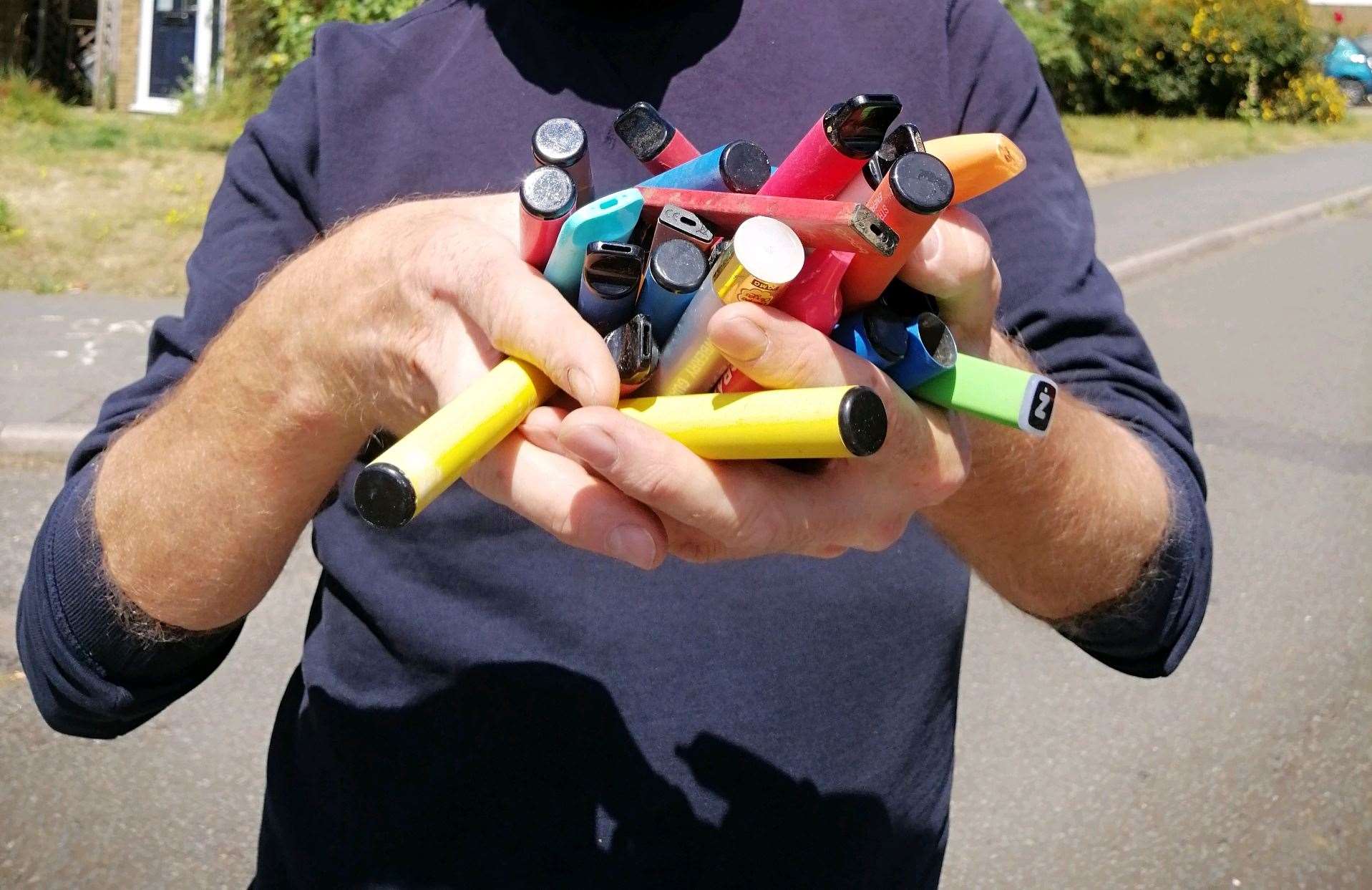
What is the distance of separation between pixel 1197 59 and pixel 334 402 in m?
20.1

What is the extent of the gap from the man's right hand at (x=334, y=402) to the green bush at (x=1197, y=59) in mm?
18257

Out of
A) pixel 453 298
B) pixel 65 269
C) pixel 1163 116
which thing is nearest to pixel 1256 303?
pixel 65 269

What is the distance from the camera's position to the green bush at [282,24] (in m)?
8.89

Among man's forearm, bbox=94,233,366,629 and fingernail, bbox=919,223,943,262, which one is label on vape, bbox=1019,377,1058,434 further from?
man's forearm, bbox=94,233,366,629

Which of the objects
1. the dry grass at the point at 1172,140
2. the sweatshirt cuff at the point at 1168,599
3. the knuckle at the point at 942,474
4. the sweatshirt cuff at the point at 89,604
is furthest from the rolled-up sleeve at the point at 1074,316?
the dry grass at the point at 1172,140

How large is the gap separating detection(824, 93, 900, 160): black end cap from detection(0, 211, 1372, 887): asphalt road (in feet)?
8.72

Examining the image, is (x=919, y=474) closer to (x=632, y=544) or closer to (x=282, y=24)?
(x=632, y=544)

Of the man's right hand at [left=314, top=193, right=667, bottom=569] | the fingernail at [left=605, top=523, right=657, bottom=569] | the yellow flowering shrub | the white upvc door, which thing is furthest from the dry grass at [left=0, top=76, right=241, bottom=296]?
the yellow flowering shrub

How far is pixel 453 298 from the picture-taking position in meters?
0.93

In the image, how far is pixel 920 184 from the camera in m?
0.78

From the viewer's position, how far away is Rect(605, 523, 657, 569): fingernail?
0.89 m

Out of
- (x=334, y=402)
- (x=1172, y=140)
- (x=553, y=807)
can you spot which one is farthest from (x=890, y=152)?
(x=1172, y=140)

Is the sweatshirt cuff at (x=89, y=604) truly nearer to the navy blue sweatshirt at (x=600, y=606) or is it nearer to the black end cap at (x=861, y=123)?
the navy blue sweatshirt at (x=600, y=606)

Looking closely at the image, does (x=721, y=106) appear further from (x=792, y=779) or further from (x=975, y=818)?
(x=975, y=818)
